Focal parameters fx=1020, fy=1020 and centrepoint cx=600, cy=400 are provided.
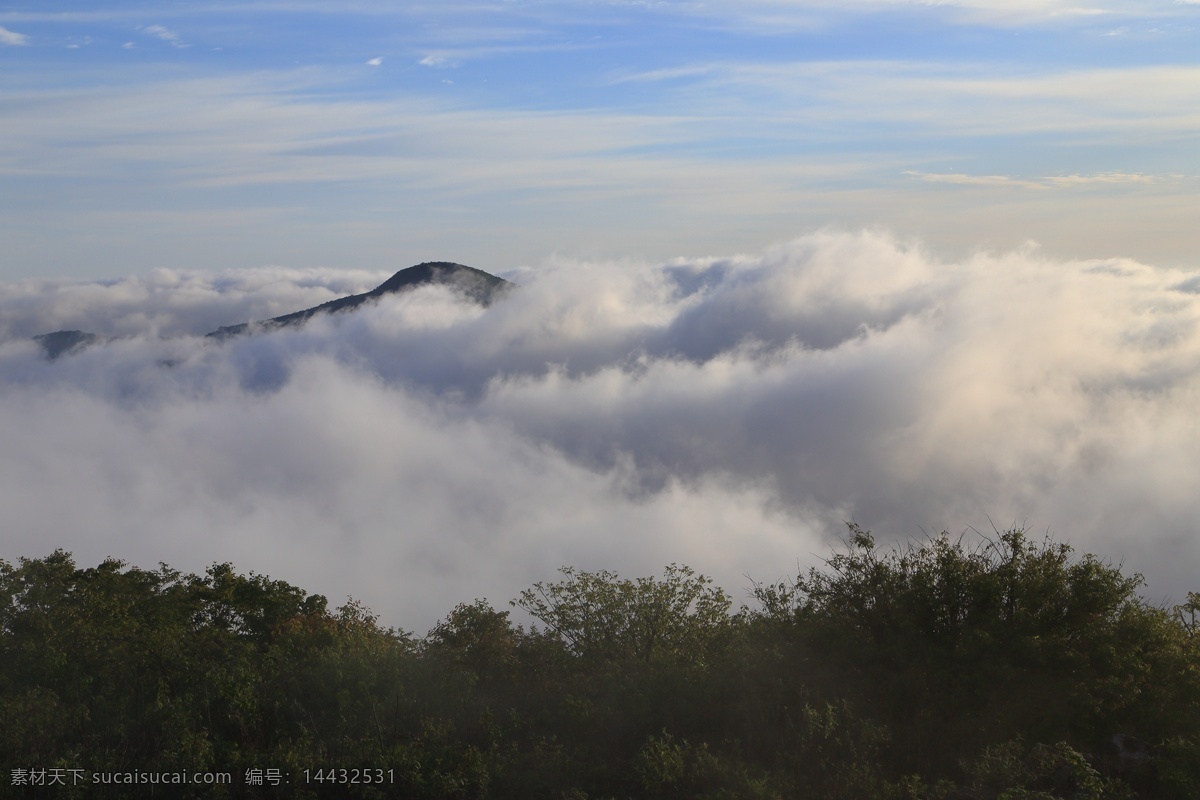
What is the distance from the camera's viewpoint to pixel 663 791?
21391mm

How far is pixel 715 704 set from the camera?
79.7 feet

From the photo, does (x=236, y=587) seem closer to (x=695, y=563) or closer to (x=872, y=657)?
(x=872, y=657)

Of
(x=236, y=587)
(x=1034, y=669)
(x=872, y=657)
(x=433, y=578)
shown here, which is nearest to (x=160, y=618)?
(x=236, y=587)

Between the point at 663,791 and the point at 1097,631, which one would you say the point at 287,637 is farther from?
the point at 1097,631

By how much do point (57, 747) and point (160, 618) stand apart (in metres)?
11.6

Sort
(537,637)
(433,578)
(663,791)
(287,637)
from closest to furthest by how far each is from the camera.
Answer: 1. (663,791)
2. (287,637)
3. (537,637)
4. (433,578)

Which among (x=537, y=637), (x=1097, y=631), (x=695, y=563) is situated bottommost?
(x=695, y=563)

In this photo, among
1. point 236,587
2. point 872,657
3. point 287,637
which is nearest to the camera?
point 872,657

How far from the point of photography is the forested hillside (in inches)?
835

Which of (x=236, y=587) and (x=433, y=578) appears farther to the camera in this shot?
(x=433, y=578)

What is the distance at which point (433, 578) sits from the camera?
190 metres

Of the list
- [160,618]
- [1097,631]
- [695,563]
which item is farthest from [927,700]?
[695,563]

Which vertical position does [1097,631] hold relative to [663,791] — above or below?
above

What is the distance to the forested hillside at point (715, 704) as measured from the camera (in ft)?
69.6
